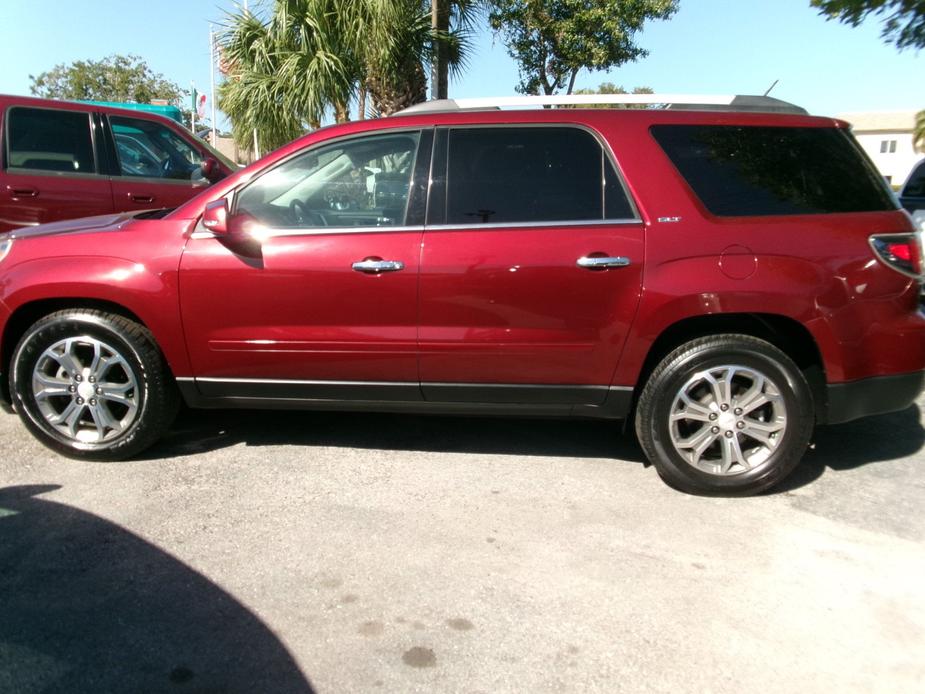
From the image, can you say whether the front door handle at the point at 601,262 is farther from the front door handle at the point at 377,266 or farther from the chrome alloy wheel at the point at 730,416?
the front door handle at the point at 377,266

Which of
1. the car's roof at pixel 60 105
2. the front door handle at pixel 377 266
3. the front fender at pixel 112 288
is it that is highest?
the car's roof at pixel 60 105

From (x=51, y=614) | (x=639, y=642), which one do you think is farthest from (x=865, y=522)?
(x=51, y=614)

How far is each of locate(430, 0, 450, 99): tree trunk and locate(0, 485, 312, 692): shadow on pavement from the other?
31.9 ft

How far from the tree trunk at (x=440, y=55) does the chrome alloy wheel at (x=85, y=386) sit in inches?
341

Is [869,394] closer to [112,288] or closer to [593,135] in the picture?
[593,135]

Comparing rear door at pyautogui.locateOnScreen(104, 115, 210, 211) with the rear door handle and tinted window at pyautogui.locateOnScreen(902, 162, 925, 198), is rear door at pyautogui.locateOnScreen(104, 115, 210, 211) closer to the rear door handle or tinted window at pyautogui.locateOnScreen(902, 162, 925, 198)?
the rear door handle

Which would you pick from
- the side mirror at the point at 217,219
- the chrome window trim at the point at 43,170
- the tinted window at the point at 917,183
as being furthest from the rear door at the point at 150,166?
the tinted window at the point at 917,183

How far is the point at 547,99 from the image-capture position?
3967 mm

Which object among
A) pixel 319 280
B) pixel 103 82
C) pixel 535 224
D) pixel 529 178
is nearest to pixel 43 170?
pixel 319 280

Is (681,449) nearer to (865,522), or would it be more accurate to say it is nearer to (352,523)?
(865,522)

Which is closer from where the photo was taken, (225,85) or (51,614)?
(51,614)

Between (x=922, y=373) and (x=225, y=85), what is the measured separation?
12.4 m

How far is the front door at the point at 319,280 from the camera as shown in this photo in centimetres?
371

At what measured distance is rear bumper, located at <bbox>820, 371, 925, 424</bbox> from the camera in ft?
11.9
